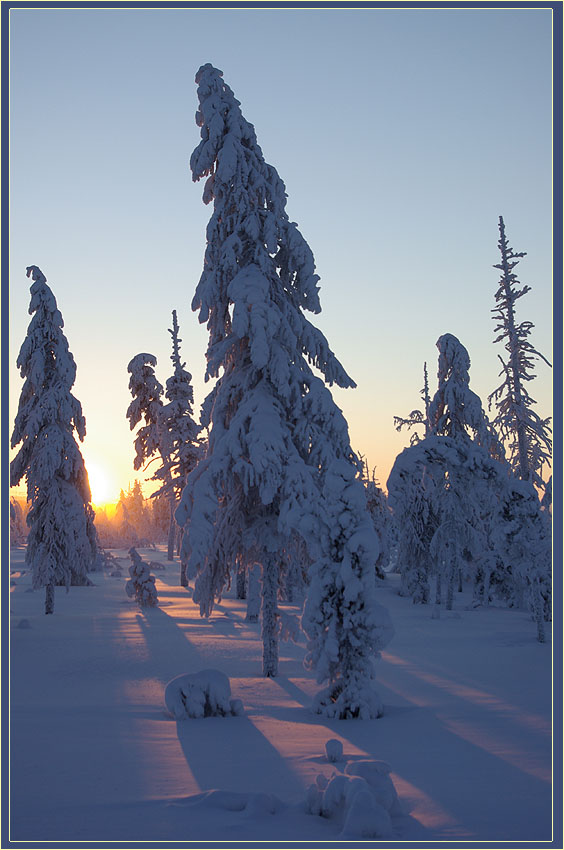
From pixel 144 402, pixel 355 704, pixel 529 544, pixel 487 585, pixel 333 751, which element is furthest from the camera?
pixel 144 402

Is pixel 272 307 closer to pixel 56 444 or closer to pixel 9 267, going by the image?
pixel 9 267

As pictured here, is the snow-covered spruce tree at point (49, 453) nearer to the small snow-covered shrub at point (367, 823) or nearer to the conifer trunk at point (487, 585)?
the conifer trunk at point (487, 585)

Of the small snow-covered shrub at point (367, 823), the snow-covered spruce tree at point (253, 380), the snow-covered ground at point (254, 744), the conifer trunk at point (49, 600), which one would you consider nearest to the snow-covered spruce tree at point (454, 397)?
the snow-covered ground at point (254, 744)

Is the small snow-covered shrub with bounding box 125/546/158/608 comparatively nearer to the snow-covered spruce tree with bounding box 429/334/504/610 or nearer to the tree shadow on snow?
the snow-covered spruce tree with bounding box 429/334/504/610

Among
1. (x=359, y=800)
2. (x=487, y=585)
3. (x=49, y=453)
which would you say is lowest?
(x=487, y=585)

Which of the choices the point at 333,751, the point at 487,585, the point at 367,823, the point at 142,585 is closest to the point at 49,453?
the point at 142,585

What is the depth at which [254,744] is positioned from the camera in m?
9.27

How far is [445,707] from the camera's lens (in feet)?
38.3

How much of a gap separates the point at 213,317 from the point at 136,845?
38.5ft

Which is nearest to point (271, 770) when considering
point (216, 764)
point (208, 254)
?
point (216, 764)

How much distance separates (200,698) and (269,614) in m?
3.83

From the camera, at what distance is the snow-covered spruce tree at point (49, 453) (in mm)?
24078

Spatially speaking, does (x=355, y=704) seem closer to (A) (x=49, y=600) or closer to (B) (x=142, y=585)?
(A) (x=49, y=600)

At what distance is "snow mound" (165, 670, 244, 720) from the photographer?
10836mm
